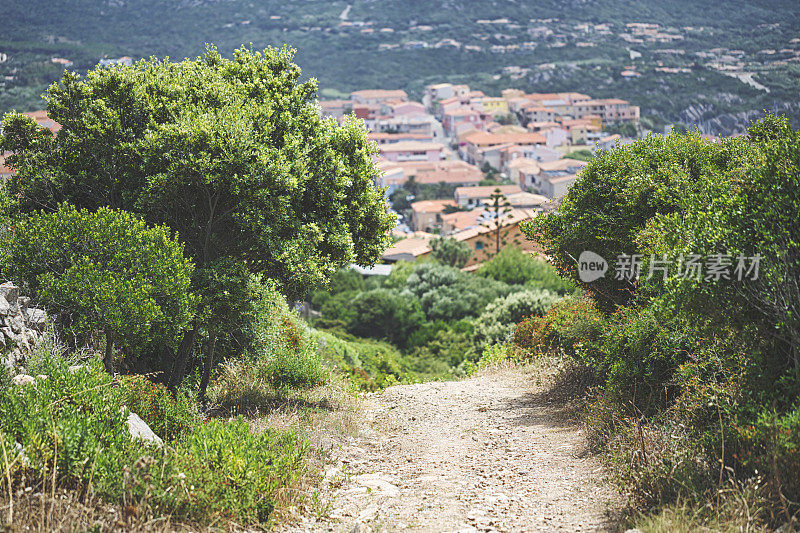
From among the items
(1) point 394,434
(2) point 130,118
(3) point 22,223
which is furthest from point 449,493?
(2) point 130,118

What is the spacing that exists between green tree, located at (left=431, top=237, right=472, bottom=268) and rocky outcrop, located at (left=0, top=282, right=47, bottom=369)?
4674 centimetres

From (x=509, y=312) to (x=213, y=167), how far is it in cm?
1587

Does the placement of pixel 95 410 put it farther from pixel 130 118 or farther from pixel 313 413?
pixel 130 118

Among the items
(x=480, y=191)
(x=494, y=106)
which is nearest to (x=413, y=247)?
(x=480, y=191)

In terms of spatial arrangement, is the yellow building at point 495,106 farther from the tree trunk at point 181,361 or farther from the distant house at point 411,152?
the tree trunk at point 181,361

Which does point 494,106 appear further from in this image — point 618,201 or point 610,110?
point 618,201

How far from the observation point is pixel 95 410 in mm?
5289

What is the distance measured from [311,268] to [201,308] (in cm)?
154

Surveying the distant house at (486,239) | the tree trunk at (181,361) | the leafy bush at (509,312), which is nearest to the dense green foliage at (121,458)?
the tree trunk at (181,361)

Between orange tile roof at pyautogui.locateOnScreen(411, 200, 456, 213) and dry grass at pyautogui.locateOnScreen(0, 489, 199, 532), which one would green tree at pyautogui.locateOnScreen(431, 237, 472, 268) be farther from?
dry grass at pyautogui.locateOnScreen(0, 489, 199, 532)

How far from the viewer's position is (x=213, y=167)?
28.5ft

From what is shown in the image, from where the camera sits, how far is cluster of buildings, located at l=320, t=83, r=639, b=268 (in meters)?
75.5

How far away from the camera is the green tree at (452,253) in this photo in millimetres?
53906

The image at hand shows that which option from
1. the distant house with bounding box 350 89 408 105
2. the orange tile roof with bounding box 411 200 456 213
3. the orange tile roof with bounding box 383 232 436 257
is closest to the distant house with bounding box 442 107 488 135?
the distant house with bounding box 350 89 408 105
